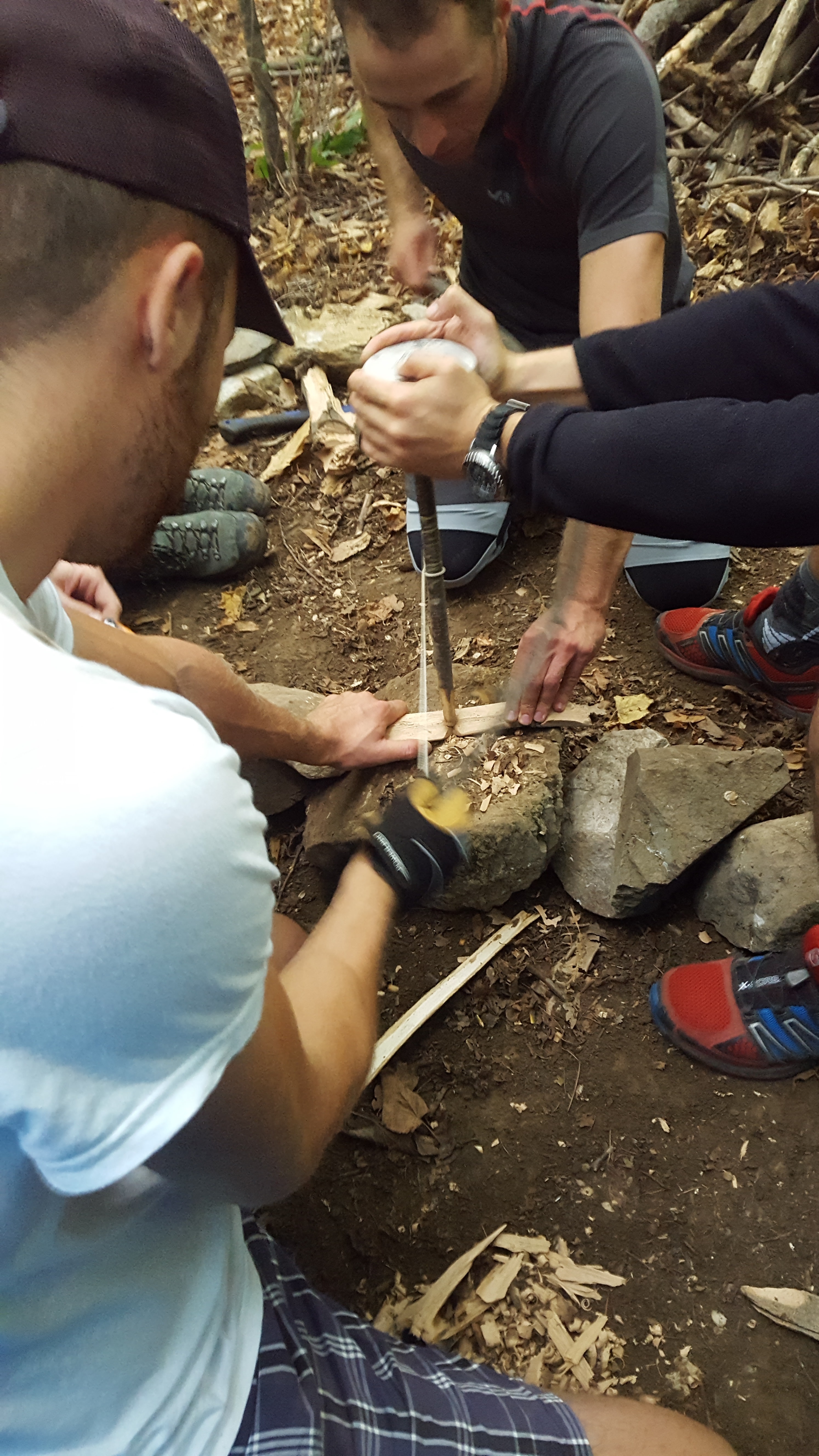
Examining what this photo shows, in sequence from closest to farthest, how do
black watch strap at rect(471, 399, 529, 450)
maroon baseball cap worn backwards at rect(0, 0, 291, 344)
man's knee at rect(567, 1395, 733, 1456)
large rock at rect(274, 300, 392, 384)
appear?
maroon baseball cap worn backwards at rect(0, 0, 291, 344), man's knee at rect(567, 1395, 733, 1456), black watch strap at rect(471, 399, 529, 450), large rock at rect(274, 300, 392, 384)

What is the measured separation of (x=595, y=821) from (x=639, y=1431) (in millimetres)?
1307

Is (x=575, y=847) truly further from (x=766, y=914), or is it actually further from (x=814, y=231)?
(x=814, y=231)

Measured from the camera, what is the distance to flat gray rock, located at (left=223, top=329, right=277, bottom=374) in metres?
3.98

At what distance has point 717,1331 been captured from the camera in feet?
5.57

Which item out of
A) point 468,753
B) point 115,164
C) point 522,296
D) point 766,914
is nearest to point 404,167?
point 522,296

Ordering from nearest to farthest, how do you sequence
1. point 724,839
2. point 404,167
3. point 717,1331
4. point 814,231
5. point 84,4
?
point 84,4, point 717,1331, point 724,839, point 404,167, point 814,231

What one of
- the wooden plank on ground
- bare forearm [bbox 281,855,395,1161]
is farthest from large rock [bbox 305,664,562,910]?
bare forearm [bbox 281,855,395,1161]

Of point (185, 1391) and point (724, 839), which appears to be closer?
point (185, 1391)

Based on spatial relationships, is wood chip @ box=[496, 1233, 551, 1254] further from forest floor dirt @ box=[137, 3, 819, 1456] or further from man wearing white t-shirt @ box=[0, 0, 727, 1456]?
man wearing white t-shirt @ box=[0, 0, 727, 1456]

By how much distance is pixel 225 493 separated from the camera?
341 centimetres

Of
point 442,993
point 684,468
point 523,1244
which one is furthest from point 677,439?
point 523,1244

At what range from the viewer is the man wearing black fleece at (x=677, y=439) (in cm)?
142

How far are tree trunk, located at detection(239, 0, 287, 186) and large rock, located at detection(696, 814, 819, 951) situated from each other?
4541mm

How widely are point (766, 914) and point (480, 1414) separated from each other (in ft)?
4.17
